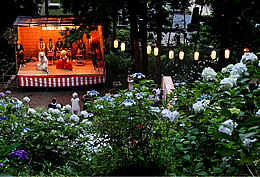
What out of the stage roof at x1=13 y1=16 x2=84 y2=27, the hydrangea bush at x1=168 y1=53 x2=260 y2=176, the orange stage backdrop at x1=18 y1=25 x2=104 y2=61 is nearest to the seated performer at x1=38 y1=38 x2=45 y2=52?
the orange stage backdrop at x1=18 y1=25 x2=104 y2=61

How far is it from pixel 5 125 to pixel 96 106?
147 centimetres

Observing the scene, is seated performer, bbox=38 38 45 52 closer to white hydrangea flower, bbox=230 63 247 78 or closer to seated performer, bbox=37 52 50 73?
seated performer, bbox=37 52 50 73

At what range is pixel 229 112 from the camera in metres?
3.06

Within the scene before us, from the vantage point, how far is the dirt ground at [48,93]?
16122 mm

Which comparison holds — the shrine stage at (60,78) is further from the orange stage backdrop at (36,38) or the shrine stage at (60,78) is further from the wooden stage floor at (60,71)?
the orange stage backdrop at (36,38)

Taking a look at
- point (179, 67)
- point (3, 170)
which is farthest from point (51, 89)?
point (3, 170)

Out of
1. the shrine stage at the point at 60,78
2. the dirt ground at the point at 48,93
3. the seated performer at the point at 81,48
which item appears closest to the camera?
the dirt ground at the point at 48,93

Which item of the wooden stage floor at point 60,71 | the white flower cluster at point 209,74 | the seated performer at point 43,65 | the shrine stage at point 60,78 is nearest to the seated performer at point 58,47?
the wooden stage floor at point 60,71

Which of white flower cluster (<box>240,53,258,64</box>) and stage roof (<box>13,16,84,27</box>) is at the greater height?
stage roof (<box>13,16,84,27</box>)

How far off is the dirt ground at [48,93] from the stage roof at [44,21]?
3578 millimetres

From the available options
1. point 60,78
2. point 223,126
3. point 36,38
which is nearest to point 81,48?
point 36,38

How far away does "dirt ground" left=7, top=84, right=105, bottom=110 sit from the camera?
1612cm

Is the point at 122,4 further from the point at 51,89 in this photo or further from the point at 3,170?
the point at 3,170

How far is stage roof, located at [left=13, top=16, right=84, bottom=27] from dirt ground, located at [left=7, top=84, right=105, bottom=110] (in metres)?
3.58
